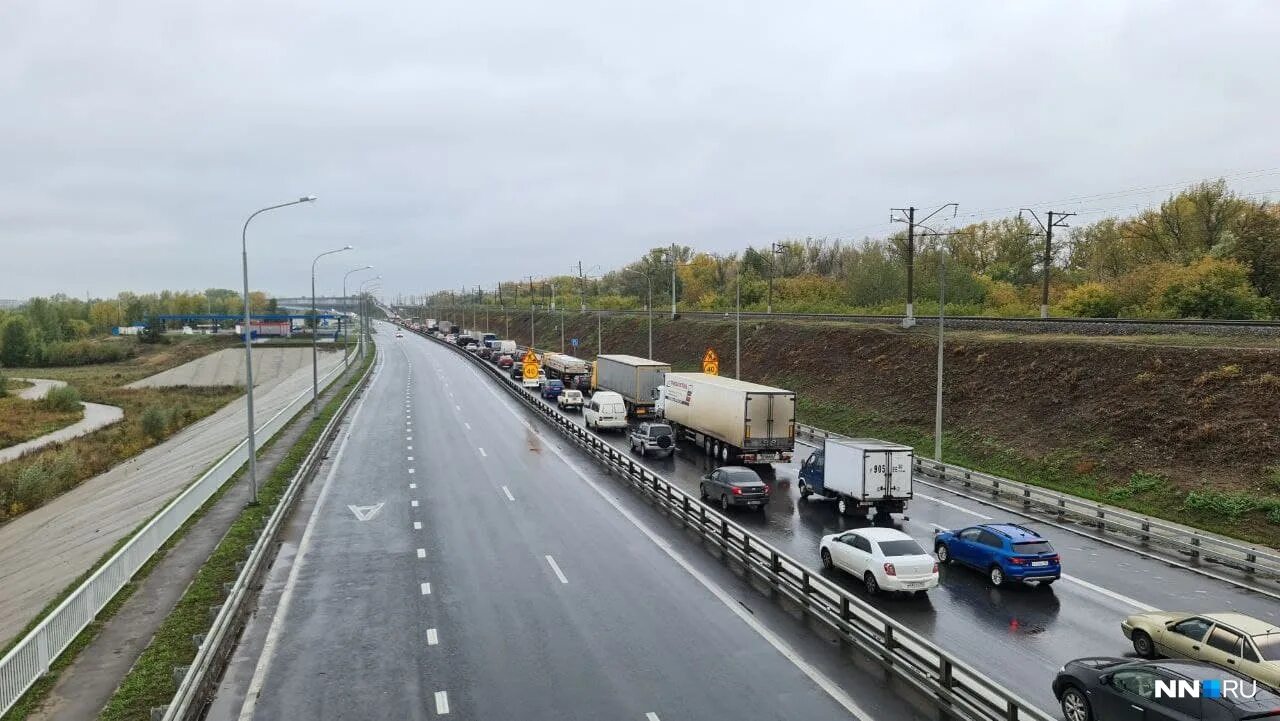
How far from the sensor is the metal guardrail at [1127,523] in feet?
65.7

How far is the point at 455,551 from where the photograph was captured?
21.8 meters

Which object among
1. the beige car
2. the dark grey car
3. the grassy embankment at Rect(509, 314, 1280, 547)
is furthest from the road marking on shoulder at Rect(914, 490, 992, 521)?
the dark grey car

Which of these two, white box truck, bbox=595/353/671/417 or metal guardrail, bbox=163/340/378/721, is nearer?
metal guardrail, bbox=163/340/378/721

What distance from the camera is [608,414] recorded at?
150 ft

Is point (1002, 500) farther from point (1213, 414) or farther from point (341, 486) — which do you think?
point (341, 486)

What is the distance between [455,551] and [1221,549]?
67.1 feet

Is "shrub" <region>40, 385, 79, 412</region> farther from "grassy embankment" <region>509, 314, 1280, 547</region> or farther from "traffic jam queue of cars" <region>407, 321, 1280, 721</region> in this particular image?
"grassy embankment" <region>509, 314, 1280, 547</region>

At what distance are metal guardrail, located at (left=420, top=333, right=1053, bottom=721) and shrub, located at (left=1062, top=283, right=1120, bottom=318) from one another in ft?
125

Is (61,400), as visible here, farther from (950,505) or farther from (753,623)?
(753,623)

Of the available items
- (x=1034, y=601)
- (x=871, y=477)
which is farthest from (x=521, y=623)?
(x=871, y=477)

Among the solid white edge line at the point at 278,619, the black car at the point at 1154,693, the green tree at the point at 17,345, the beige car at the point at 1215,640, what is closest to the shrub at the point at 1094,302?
the beige car at the point at 1215,640

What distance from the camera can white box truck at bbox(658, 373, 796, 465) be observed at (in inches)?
1305

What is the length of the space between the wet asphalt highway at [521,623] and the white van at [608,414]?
49.3 ft

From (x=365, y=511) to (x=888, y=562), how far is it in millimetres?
17092
